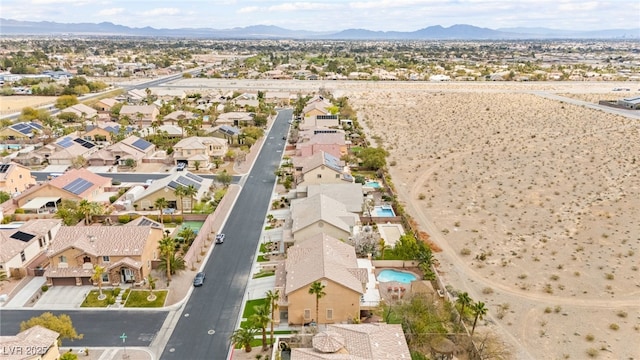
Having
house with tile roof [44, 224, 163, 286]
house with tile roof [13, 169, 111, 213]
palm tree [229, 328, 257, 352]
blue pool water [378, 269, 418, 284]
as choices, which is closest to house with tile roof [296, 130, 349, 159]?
house with tile roof [13, 169, 111, 213]

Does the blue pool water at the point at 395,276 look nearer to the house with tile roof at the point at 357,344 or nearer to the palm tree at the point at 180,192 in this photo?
the house with tile roof at the point at 357,344

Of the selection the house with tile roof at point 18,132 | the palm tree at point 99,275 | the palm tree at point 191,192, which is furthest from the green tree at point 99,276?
the house with tile roof at point 18,132

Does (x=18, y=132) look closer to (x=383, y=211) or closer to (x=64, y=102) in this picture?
(x=64, y=102)

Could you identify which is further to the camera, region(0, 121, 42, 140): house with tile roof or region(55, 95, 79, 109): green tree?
region(55, 95, 79, 109): green tree

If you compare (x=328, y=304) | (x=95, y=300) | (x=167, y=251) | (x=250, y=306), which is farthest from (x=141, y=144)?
(x=328, y=304)

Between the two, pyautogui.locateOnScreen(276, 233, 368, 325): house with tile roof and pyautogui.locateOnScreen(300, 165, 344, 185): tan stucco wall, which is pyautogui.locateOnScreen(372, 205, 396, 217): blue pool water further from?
pyautogui.locateOnScreen(276, 233, 368, 325): house with tile roof
